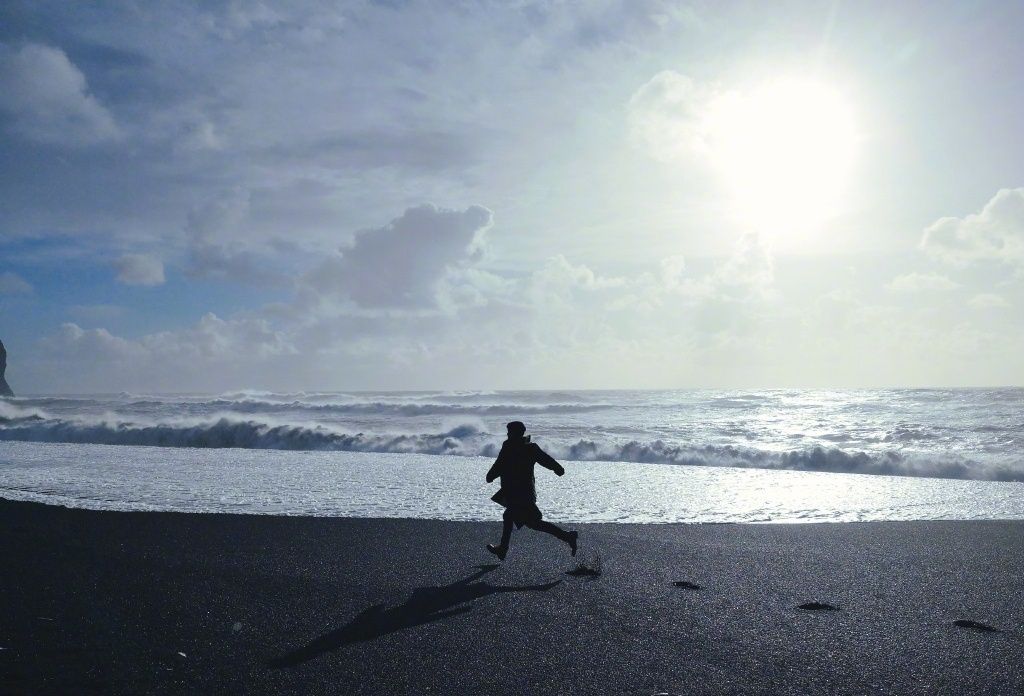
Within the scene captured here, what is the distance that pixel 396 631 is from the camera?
18.2 ft

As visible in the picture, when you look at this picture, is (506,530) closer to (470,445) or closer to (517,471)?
(517,471)

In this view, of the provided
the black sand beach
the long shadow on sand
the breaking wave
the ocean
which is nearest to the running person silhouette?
the black sand beach

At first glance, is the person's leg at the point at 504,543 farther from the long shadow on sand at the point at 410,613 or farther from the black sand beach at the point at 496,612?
the long shadow on sand at the point at 410,613

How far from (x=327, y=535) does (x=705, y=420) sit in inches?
1138

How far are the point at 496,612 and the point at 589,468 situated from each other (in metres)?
12.9

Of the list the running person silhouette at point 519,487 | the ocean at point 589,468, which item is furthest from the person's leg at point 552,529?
the ocean at point 589,468

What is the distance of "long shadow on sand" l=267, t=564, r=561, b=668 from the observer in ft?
16.8

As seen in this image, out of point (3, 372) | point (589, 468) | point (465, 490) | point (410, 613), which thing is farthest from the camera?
point (3, 372)

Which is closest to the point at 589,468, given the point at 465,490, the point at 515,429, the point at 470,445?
the point at 465,490

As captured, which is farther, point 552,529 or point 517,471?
point 517,471

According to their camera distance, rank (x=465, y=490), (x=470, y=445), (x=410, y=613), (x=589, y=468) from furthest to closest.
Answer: (x=470, y=445)
(x=589, y=468)
(x=465, y=490)
(x=410, y=613)

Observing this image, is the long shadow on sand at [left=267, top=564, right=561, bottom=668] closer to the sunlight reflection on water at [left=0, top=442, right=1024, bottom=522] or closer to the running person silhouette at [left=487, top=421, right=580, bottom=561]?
the running person silhouette at [left=487, top=421, right=580, bottom=561]

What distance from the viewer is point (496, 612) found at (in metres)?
6.12

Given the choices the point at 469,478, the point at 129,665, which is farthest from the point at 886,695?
the point at 469,478
